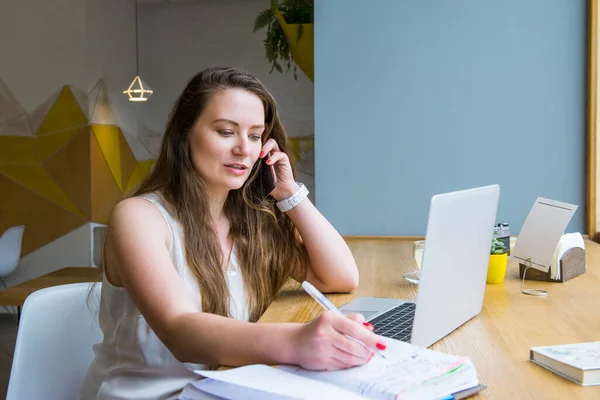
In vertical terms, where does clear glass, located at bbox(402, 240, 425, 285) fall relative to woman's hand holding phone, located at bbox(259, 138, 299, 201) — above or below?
below

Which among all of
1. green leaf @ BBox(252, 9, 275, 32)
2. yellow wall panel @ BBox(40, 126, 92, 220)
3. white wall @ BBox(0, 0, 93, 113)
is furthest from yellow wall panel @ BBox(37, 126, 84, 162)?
green leaf @ BBox(252, 9, 275, 32)

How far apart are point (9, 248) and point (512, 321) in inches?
187

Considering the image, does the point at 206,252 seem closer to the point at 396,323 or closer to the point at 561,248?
the point at 396,323

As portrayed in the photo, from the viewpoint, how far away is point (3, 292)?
382 centimetres

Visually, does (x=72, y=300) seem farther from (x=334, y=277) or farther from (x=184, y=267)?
(x=334, y=277)

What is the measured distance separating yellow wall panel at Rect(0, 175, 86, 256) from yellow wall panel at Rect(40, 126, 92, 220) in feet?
0.60

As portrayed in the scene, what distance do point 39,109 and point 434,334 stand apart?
5.28 metres

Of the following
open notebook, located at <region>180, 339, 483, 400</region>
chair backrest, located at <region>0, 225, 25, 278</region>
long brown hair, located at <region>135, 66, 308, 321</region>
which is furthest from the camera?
chair backrest, located at <region>0, 225, 25, 278</region>

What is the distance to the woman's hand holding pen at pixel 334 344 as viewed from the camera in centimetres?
91

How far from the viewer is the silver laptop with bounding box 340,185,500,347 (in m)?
1.05

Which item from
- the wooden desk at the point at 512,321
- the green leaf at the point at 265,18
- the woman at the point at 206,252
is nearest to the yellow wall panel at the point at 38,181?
the green leaf at the point at 265,18

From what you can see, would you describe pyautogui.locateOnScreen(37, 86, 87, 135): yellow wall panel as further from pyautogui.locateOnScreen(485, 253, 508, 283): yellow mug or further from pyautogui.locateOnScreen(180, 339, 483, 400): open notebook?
pyautogui.locateOnScreen(180, 339, 483, 400): open notebook

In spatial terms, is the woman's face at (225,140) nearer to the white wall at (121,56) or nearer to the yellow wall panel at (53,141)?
the white wall at (121,56)

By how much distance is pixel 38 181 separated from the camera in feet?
18.8
